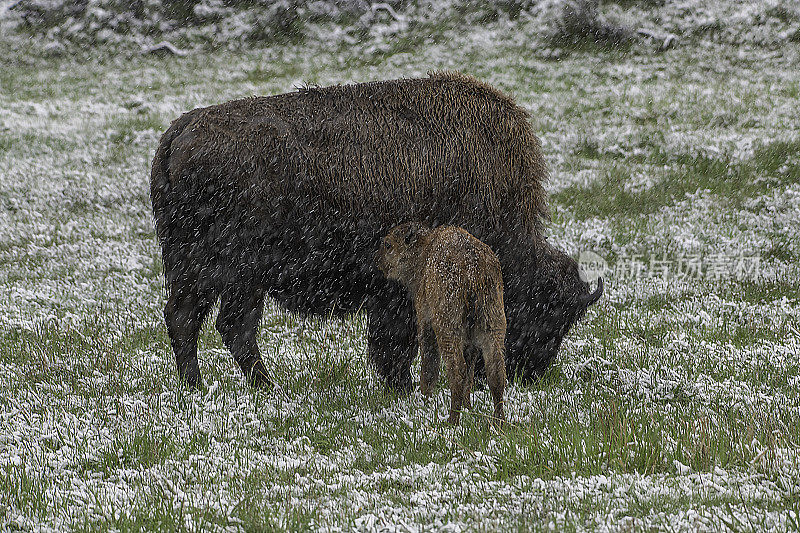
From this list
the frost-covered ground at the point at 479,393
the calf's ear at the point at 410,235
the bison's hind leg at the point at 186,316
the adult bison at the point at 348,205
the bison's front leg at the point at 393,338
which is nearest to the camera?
the frost-covered ground at the point at 479,393

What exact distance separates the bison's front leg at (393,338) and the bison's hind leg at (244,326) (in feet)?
→ 2.99

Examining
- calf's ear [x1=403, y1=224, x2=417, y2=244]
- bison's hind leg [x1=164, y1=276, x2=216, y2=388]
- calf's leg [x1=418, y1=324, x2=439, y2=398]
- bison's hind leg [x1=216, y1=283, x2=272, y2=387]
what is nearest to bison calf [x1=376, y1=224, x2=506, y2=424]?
calf's leg [x1=418, y1=324, x2=439, y2=398]

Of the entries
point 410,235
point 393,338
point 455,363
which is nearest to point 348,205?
point 410,235

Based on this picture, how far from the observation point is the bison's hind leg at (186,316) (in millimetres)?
5652

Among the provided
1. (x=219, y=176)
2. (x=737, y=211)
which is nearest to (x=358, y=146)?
(x=219, y=176)

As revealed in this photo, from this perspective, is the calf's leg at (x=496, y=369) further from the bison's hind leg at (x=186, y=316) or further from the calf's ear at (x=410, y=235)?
the bison's hind leg at (x=186, y=316)

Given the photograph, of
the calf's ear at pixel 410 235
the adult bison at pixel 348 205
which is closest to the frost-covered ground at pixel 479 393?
the adult bison at pixel 348 205

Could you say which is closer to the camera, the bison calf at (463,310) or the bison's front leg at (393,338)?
the bison calf at (463,310)

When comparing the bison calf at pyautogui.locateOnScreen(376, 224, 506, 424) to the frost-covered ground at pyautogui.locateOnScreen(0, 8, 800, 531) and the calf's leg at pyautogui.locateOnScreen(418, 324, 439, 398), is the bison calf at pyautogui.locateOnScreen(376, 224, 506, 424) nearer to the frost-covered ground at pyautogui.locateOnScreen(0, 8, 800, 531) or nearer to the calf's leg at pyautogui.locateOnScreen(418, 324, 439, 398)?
the calf's leg at pyautogui.locateOnScreen(418, 324, 439, 398)

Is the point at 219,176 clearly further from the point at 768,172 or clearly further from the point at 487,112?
the point at 768,172

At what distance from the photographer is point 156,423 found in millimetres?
4707

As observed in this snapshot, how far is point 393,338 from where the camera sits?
552 centimetres

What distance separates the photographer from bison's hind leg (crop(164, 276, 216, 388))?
5.65 meters

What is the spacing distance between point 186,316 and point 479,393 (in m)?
2.36
